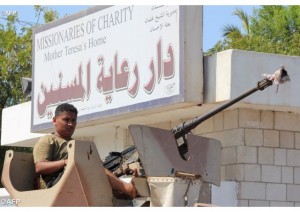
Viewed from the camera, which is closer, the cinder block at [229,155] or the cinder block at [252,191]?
the cinder block at [252,191]

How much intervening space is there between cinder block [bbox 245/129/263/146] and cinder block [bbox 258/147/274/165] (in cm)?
11

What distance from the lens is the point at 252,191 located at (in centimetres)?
1402

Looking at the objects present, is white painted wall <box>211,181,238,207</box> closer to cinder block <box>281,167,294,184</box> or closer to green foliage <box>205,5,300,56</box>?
cinder block <box>281,167,294,184</box>

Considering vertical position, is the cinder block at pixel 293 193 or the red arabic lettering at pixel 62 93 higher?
the red arabic lettering at pixel 62 93

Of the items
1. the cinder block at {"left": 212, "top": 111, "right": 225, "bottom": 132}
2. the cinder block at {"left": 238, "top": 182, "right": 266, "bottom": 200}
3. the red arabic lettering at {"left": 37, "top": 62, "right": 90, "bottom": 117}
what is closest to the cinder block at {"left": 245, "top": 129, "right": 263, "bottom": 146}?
the cinder block at {"left": 212, "top": 111, "right": 225, "bottom": 132}

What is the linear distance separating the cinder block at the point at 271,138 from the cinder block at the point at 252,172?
39 cm

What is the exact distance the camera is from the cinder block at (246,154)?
13.9 metres

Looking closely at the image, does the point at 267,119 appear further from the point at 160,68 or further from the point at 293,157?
the point at 160,68

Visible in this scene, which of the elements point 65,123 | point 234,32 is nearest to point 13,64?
point 234,32

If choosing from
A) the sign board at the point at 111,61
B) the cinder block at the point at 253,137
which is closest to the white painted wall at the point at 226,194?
the cinder block at the point at 253,137

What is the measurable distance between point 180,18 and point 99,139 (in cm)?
538

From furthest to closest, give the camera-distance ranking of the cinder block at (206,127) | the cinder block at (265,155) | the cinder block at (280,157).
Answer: the cinder block at (206,127) < the cinder block at (280,157) < the cinder block at (265,155)

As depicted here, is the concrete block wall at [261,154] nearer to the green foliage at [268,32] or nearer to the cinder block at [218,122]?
the cinder block at [218,122]
